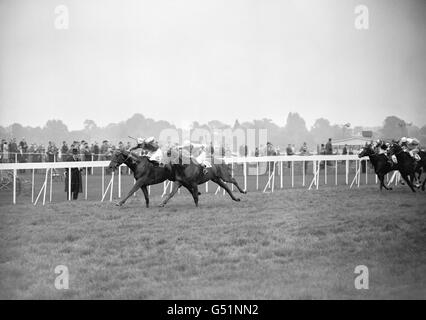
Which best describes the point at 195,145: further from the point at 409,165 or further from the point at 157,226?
the point at 409,165

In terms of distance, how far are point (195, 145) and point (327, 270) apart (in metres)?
6.70

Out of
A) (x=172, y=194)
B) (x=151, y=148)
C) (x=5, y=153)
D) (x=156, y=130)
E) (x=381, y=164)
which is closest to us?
(x=172, y=194)

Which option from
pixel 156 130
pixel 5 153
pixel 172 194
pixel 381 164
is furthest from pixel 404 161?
pixel 5 153

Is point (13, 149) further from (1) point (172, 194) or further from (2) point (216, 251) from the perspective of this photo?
(2) point (216, 251)

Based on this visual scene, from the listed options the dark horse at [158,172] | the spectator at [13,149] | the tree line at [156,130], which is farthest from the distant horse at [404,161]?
the spectator at [13,149]

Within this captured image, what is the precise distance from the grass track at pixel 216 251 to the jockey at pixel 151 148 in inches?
59.9

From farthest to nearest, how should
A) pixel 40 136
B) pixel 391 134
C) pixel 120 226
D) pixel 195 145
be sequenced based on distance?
pixel 40 136 → pixel 391 134 → pixel 195 145 → pixel 120 226

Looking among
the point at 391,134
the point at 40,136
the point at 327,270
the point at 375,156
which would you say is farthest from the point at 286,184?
the point at 40,136

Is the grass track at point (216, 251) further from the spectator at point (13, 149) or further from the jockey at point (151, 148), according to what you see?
the spectator at point (13, 149)

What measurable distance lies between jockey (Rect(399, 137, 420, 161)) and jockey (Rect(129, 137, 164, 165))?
7.29 metres

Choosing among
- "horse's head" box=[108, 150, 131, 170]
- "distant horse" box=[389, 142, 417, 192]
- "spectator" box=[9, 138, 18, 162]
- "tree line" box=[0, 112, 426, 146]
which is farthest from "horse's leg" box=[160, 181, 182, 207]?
"spectator" box=[9, 138, 18, 162]

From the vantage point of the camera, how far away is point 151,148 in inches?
506

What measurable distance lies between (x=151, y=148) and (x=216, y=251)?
601 centimetres
